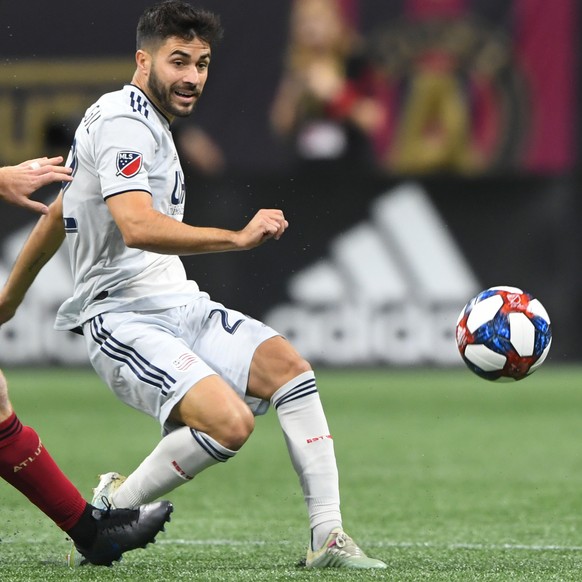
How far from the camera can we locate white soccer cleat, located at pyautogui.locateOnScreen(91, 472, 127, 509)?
210 inches

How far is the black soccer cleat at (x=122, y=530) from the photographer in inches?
200

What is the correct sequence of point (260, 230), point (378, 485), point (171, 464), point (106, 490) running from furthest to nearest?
point (378, 485), point (106, 490), point (171, 464), point (260, 230)

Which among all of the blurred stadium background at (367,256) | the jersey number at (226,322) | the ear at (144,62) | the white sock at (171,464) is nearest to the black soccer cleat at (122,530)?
the white sock at (171,464)

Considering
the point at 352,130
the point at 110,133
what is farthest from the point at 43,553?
the point at 352,130

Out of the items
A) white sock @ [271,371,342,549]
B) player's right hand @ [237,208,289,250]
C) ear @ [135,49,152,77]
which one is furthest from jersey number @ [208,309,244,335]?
ear @ [135,49,152,77]

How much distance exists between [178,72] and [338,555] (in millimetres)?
1732

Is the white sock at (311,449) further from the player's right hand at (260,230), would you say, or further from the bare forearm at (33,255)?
the bare forearm at (33,255)

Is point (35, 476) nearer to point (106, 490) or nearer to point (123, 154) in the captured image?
point (106, 490)

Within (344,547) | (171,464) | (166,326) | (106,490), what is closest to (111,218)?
(166,326)

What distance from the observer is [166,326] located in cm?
525

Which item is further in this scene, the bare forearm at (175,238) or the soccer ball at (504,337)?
the soccer ball at (504,337)

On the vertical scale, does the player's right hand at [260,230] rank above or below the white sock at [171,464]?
above

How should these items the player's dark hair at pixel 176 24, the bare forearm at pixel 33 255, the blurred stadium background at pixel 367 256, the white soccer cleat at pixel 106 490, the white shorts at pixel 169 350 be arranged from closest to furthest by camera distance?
the white shorts at pixel 169 350 < the player's dark hair at pixel 176 24 < the white soccer cleat at pixel 106 490 < the bare forearm at pixel 33 255 < the blurred stadium background at pixel 367 256

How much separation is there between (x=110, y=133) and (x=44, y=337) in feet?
27.4
